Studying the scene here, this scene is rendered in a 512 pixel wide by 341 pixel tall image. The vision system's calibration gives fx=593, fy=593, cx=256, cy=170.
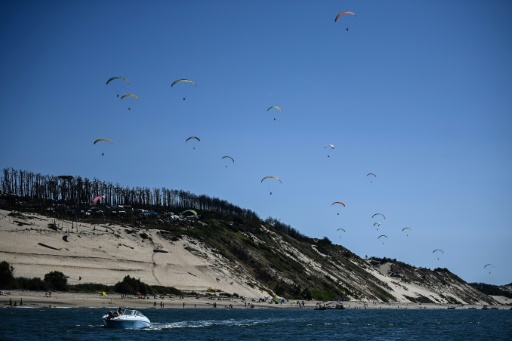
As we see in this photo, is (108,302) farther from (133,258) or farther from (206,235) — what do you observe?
(206,235)

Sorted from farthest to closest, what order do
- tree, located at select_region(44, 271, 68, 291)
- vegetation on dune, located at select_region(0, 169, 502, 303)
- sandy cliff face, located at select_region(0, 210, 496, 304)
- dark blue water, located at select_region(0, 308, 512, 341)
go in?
1. vegetation on dune, located at select_region(0, 169, 502, 303)
2. sandy cliff face, located at select_region(0, 210, 496, 304)
3. tree, located at select_region(44, 271, 68, 291)
4. dark blue water, located at select_region(0, 308, 512, 341)

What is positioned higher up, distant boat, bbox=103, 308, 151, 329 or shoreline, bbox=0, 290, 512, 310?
shoreline, bbox=0, 290, 512, 310

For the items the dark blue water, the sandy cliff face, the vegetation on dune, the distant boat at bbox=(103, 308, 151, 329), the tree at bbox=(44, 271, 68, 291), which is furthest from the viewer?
the vegetation on dune

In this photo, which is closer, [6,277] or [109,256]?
[6,277]

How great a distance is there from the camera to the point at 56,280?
8488cm

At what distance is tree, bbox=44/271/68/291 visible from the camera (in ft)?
277

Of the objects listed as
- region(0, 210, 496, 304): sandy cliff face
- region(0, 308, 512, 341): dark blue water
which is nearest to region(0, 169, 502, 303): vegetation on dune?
region(0, 210, 496, 304): sandy cliff face

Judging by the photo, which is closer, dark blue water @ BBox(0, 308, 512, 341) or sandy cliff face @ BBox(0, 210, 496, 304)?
dark blue water @ BBox(0, 308, 512, 341)

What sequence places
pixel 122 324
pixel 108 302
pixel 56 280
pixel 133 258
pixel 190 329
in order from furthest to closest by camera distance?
pixel 133 258, pixel 56 280, pixel 108 302, pixel 190 329, pixel 122 324

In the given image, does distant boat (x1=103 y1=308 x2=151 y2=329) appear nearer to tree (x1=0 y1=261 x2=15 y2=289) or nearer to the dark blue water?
the dark blue water

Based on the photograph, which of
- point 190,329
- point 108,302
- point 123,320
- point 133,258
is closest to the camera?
point 123,320

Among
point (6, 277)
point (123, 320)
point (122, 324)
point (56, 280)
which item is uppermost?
point (6, 277)

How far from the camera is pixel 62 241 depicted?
102750mm

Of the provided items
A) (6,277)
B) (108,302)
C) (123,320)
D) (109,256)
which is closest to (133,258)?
(109,256)
